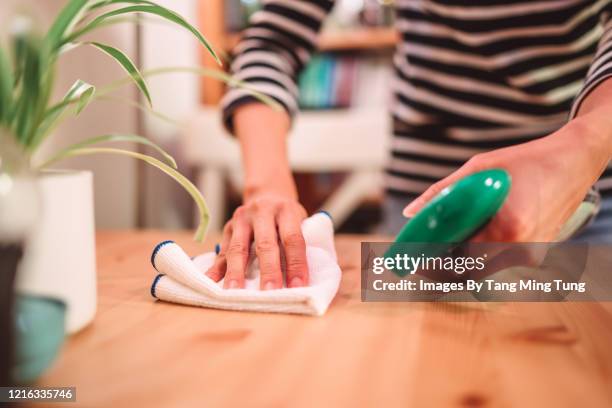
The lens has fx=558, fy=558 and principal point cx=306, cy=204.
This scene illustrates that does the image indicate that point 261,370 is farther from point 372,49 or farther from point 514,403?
point 372,49

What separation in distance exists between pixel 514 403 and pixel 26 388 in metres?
0.28

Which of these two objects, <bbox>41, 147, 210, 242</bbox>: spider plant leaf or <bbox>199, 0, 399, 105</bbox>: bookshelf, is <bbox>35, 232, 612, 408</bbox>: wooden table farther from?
<bbox>199, 0, 399, 105</bbox>: bookshelf

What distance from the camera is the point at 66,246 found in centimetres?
39

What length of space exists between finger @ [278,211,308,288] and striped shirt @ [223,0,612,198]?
245 millimetres

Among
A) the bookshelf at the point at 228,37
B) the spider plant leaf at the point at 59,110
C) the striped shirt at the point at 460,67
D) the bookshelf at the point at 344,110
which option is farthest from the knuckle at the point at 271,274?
the bookshelf at the point at 228,37

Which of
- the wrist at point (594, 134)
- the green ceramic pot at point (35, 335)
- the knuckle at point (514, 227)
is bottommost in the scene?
the green ceramic pot at point (35, 335)

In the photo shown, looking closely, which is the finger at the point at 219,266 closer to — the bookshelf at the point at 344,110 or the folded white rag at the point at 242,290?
the folded white rag at the point at 242,290

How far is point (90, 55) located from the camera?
3.01ft

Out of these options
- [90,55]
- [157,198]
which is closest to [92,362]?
[90,55]

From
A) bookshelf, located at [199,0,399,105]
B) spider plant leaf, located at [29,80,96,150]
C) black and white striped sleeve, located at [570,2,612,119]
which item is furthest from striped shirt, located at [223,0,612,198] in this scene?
bookshelf, located at [199,0,399,105]

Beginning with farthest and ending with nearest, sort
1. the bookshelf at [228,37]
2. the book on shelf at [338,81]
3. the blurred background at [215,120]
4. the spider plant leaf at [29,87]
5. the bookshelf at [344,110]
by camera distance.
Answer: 1. the book on shelf at [338,81]
2. the bookshelf at [228,37]
3. the bookshelf at [344,110]
4. the blurred background at [215,120]
5. the spider plant leaf at [29,87]

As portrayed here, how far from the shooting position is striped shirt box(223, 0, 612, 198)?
0.79m

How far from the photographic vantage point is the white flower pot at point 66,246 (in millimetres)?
370

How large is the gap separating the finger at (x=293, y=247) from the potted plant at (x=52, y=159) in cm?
16
